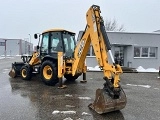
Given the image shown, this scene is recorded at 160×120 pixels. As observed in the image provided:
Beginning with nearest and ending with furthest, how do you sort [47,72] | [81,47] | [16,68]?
[81,47] → [47,72] → [16,68]

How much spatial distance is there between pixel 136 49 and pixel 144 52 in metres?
0.86

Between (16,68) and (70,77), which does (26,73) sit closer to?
(16,68)

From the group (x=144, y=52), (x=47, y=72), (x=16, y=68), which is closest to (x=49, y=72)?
(x=47, y=72)

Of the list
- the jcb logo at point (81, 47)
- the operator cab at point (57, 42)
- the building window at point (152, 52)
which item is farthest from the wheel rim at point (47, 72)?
the building window at point (152, 52)

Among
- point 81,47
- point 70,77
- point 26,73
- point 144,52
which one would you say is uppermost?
point 81,47

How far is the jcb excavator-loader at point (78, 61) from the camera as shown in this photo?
19.8 ft

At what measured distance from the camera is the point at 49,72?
34.1ft

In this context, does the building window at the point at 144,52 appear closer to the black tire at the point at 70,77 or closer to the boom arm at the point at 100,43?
the black tire at the point at 70,77

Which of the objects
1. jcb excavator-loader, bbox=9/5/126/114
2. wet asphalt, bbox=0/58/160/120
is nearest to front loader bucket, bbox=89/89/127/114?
jcb excavator-loader, bbox=9/5/126/114

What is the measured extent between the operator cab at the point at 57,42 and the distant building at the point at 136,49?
10.0 m

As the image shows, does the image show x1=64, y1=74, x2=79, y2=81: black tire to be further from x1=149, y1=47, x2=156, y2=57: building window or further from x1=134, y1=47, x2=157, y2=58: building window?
x1=149, y1=47, x2=156, y2=57: building window

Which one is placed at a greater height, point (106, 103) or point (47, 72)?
point (47, 72)

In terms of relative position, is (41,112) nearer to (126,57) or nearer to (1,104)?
(1,104)

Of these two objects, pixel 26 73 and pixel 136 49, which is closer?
pixel 26 73
